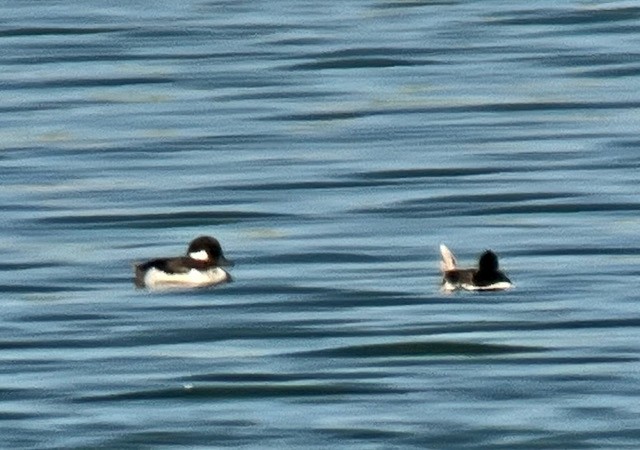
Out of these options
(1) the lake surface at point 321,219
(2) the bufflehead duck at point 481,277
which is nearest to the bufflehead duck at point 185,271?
(1) the lake surface at point 321,219

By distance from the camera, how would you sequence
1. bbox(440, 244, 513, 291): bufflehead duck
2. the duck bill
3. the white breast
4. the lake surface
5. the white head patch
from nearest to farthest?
1. the lake surface
2. bbox(440, 244, 513, 291): bufflehead duck
3. the white breast
4. the white head patch
5. the duck bill

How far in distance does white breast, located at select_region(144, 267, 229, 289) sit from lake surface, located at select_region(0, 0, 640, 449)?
0.31 ft

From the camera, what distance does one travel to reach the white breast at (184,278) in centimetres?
1644

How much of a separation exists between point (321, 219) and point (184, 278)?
7.42 feet

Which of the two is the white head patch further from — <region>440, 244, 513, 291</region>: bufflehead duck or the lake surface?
<region>440, 244, 513, 291</region>: bufflehead duck

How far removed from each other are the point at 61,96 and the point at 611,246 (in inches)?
290

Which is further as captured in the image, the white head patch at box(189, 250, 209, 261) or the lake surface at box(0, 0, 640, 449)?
the white head patch at box(189, 250, 209, 261)

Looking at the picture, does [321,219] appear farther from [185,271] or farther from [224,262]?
[185,271]

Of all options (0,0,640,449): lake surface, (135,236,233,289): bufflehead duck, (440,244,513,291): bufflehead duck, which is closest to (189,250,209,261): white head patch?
(135,236,233,289): bufflehead duck

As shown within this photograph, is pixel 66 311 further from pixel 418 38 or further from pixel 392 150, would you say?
pixel 418 38

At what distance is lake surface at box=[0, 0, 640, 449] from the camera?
13.8m

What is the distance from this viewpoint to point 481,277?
16.1 meters

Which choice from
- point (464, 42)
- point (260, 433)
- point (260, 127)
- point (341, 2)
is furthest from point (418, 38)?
point (260, 433)

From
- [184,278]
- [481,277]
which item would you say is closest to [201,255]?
[184,278]
